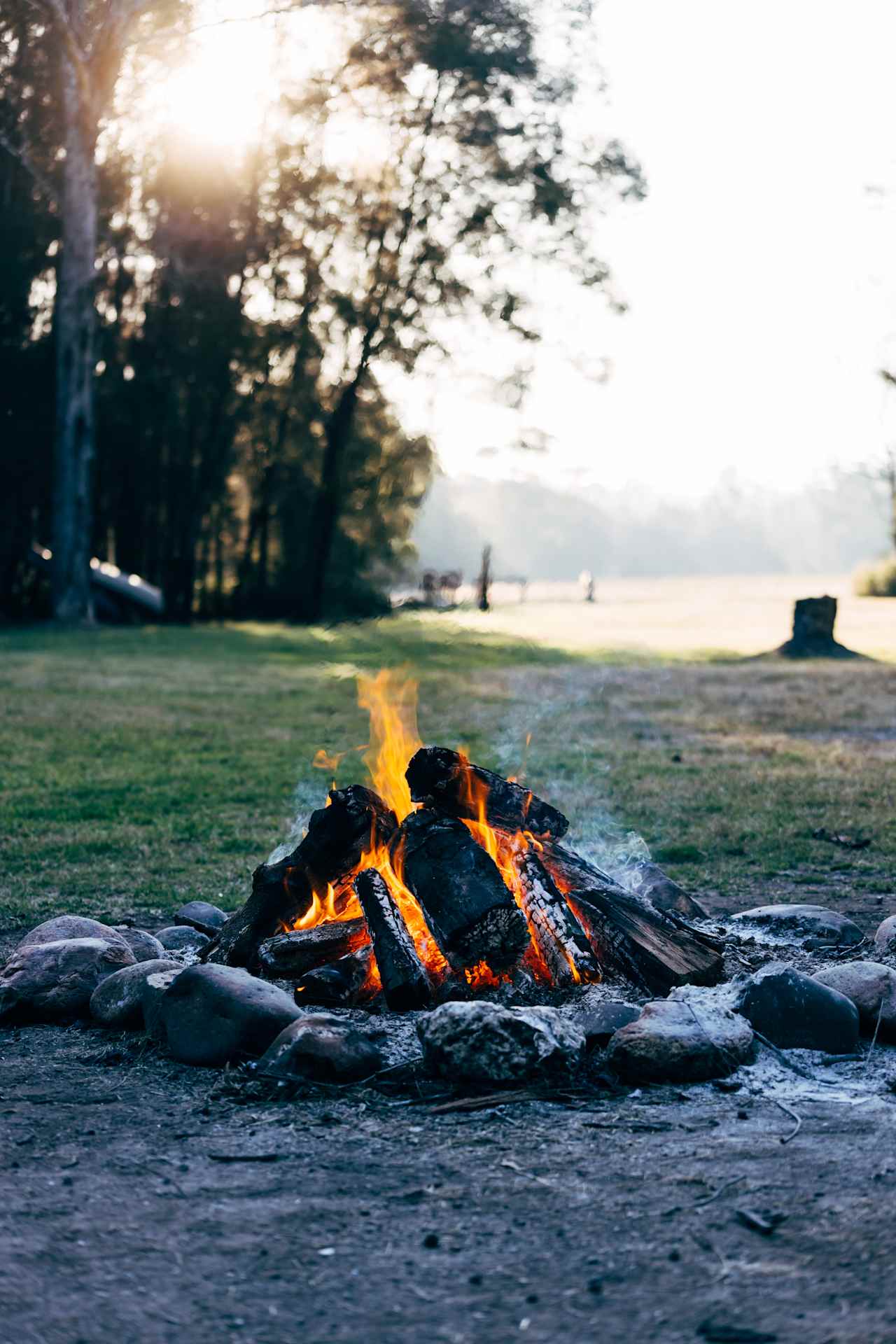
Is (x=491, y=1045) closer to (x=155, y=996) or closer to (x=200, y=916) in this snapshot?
(x=155, y=996)

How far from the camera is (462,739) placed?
11.6 meters

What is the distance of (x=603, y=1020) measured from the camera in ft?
13.0

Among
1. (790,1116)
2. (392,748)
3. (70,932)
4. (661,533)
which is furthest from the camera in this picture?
(661,533)

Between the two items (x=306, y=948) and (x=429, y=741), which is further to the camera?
(x=429, y=741)

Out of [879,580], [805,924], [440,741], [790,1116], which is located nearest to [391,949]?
[790,1116]

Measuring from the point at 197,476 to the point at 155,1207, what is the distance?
3146 cm

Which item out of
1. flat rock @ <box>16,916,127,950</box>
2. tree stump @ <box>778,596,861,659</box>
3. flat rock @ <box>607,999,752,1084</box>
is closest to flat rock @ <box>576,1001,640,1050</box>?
flat rock @ <box>607,999,752,1084</box>

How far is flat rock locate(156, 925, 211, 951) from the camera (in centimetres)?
519

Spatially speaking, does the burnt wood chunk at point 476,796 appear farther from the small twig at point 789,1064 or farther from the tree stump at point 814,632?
the tree stump at point 814,632

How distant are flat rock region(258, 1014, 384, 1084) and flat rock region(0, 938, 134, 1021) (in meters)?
0.94

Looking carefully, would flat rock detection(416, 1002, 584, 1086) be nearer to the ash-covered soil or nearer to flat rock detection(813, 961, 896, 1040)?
the ash-covered soil

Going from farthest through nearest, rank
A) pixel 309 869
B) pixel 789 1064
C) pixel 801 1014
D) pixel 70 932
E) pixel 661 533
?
pixel 661 533
pixel 70 932
pixel 309 869
pixel 801 1014
pixel 789 1064

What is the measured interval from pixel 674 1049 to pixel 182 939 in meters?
2.25

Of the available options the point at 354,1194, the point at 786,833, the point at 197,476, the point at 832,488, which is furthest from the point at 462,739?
the point at 832,488
